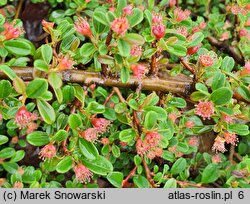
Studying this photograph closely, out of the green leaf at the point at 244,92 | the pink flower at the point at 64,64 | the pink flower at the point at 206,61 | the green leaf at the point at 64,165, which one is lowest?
the green leaf at the point at 64,165

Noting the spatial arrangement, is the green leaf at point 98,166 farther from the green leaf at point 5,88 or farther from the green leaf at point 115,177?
the green leaf at point 5,88

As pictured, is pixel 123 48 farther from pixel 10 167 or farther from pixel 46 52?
pixel 10 167

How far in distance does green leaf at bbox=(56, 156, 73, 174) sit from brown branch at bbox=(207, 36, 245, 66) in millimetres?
1067

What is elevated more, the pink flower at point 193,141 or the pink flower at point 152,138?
the pink flower at point 152,138

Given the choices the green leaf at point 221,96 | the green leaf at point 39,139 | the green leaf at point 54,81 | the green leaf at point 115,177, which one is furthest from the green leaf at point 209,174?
the green leaf at point 54,81

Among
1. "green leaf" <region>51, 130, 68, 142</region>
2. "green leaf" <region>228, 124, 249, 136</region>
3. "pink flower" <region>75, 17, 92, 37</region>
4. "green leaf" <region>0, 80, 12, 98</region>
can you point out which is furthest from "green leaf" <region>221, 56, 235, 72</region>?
"green leaf" <region>0, 80, 12, 98</region>

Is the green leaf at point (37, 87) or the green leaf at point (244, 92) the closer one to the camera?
the green leaf at point (37, 87)

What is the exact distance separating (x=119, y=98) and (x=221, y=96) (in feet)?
1.80

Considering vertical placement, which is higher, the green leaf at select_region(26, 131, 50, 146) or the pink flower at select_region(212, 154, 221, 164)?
the green leaf at select_region(26, 131, 50, 146)

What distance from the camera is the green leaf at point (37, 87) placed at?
109 cm

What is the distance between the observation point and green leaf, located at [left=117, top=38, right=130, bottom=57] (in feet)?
3.61

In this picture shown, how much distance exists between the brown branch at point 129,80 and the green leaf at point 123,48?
0.23 meters

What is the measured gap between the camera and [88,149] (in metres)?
1.25

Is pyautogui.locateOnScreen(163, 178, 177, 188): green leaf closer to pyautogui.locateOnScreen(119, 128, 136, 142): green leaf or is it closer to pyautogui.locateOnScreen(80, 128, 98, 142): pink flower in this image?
pyautogui.locateOnScreen(119, 128, 136, 142): green leaf
